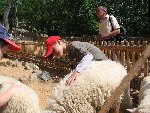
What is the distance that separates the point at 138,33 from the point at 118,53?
18287mm

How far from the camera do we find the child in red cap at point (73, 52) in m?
4.74

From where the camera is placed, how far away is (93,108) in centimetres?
472

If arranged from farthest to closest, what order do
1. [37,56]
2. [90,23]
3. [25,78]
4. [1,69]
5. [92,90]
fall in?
[90,23]
[37,56]
[1,69]
[25,78]
[92,90]

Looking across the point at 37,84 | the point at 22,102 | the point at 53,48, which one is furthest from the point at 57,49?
the point at 37,84

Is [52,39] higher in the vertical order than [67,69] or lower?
higher

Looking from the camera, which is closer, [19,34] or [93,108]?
[93,108]

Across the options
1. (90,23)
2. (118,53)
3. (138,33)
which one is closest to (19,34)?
(90,23)

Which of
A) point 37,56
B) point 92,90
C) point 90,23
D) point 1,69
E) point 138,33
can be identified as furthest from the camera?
point 90,23

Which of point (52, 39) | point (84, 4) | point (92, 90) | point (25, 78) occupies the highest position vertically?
point (84, 4)

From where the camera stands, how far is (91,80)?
15.5ft

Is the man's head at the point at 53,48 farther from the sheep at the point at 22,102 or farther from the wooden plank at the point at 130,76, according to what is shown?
the wooden plank at the point at 130,76

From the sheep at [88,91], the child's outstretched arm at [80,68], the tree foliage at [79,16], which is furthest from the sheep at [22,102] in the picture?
the tree foliage at [79,16]

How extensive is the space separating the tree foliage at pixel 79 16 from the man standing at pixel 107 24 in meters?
18.7

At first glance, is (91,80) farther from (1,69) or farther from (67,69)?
(1,69)
